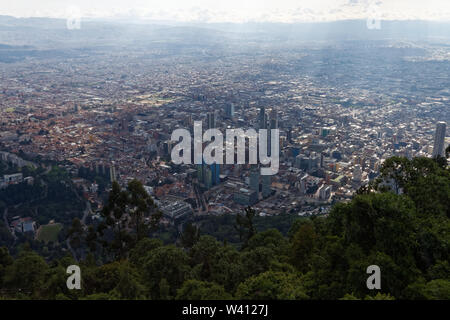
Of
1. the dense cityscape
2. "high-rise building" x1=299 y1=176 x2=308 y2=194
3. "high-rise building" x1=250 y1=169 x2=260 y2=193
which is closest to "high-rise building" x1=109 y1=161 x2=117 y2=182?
the dense cityscape

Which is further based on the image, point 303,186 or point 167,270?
point 303,186

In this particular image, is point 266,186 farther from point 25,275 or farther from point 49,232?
point 25,275

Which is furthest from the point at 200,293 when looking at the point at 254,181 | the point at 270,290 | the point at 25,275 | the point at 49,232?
the point at 254,181

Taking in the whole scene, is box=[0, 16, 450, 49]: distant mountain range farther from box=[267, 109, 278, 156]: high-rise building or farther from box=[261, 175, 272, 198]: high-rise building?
box=[261, 175, 272, 198]: high-rise building

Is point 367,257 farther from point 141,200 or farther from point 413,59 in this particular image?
point 413,59

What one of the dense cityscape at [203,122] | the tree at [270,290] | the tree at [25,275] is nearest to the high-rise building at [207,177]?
the dense cityscape at [203,122]

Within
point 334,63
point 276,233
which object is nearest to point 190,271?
point 276,233

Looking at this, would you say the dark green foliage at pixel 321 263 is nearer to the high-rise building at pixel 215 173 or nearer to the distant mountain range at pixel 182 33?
the high-rise building at pixel 215 173

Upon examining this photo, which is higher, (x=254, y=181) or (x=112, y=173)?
(x=112, y=173)

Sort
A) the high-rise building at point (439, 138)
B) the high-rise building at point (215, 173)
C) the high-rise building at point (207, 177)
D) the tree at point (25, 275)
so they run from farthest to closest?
1. the high-rise building at point (439, 138)
2. the high-rise building at point (215, 173)
3. the high-rise building at point (207, 177)
4. the tree at point (25, 275)
